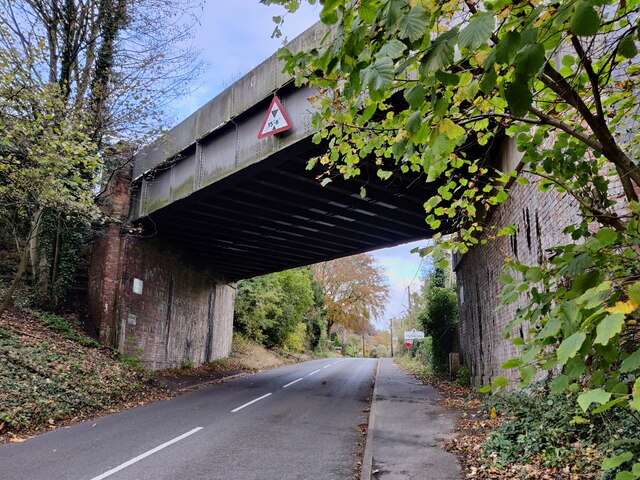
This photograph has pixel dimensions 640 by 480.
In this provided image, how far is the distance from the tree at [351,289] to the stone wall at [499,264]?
3955 cm

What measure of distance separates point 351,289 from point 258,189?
45.5 metres

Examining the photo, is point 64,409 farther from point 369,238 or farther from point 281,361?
point 281,361

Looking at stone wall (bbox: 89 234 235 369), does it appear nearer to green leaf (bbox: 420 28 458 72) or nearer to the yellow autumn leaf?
green leaf (bbox: 420 28 458 72)

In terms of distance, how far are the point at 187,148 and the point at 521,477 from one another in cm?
1293

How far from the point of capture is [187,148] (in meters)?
14.8

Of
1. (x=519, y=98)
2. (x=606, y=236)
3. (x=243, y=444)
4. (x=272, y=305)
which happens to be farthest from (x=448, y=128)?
(x=272, y=305)

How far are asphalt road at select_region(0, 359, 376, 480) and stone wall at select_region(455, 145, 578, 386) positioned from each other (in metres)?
3.62

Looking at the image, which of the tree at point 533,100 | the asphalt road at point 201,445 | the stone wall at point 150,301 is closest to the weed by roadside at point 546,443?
the tree at point 533,100

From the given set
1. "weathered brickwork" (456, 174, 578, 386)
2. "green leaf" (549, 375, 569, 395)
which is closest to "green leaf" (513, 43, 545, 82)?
"green leaf" (549, 375, 569, 395)

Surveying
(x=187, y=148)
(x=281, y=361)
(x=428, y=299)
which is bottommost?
(x=281, y=361)

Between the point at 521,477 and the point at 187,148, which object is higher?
the point at 187,148

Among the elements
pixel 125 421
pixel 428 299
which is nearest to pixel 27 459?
pixel 125 421

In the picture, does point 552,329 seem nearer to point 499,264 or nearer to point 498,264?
point 499,264

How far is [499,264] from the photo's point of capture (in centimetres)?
1031
